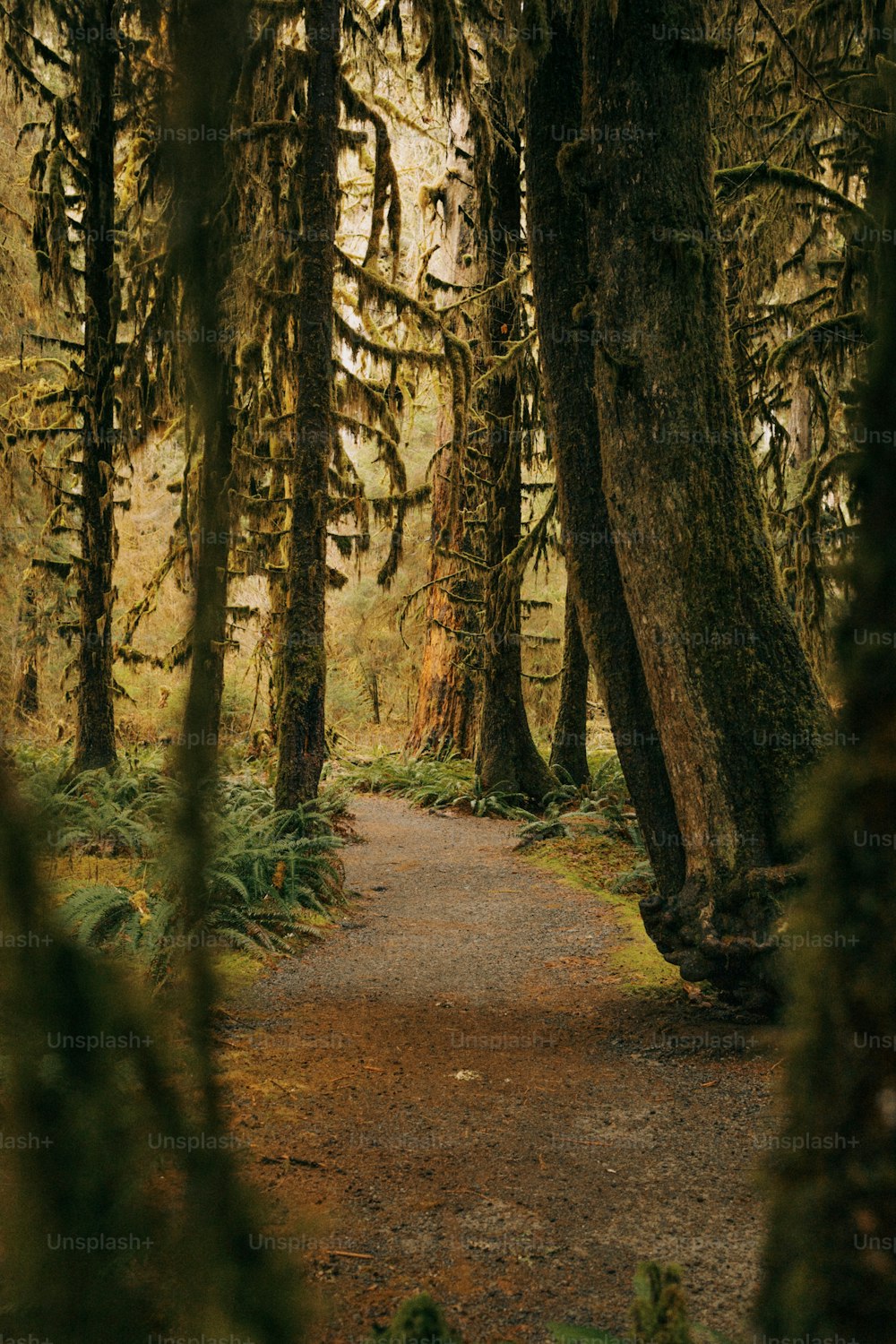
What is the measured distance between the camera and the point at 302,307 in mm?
8305

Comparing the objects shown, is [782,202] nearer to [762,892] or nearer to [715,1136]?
[762,892]

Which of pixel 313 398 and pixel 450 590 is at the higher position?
pixel 313 398

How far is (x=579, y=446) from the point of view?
216 inches

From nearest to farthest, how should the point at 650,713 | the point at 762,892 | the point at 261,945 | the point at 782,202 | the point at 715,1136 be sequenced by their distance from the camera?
the point at 715,1136 < the point at 762,892 < the point at 650,713 < the point at 261,945 < the point at 782,202

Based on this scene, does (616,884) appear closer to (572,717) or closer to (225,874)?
(225,874)

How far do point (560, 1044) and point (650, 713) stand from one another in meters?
1.83

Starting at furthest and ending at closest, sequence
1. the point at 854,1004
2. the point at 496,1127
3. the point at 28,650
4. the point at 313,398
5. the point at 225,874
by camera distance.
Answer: the point at 28,650, the point at 313,398, the point at 225,874, the point at 496,1127, the point at 854,1004

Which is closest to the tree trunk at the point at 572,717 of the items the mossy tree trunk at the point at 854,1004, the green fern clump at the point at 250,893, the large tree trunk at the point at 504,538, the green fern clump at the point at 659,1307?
the large tree trunk at the point at 504,538

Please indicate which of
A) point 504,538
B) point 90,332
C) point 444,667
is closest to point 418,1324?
point 90,332

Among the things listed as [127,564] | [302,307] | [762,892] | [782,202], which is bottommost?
[762,892]

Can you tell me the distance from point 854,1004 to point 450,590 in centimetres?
1444

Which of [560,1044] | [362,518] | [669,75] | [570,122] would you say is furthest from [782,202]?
[560,1044]

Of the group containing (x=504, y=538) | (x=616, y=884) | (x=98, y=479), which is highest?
(x=98, y=479)

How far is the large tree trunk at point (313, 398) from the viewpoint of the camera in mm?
8289
